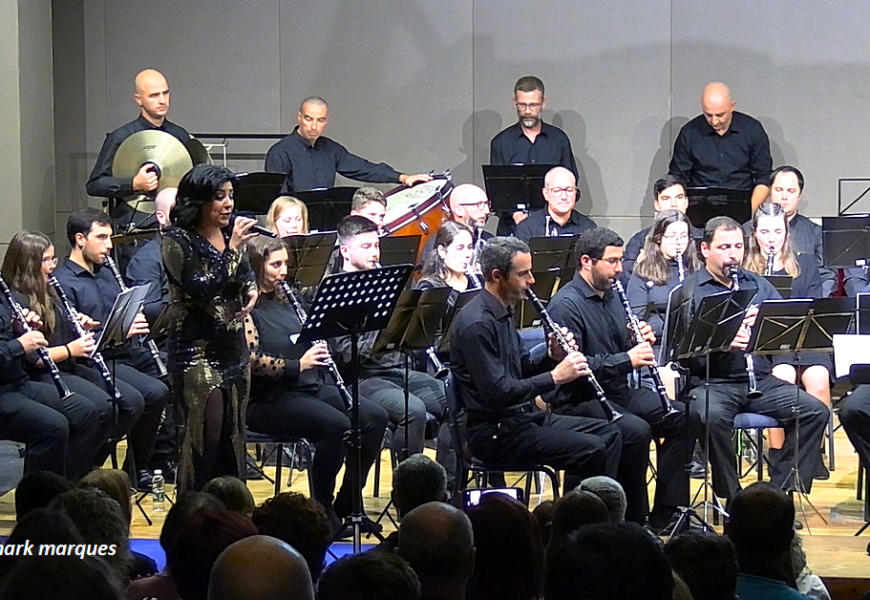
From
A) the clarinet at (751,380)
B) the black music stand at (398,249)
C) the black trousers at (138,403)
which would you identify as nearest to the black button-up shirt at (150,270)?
the black trousers at (138,403)

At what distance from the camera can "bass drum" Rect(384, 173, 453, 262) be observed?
8.02 metres

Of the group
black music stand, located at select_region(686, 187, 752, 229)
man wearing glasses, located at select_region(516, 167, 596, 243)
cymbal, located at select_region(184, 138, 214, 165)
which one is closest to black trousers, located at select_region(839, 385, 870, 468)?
black music stand, located at select_region(686, 187, 752, 229)

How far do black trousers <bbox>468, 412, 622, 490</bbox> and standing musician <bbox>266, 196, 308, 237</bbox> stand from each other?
178 centimetres

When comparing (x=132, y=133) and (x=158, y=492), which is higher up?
(x=132, y=133)

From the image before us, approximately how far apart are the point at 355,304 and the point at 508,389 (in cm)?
81

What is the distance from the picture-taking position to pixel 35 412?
18.0ft

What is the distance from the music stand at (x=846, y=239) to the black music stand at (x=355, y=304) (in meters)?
3.10

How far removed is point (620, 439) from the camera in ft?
17.6

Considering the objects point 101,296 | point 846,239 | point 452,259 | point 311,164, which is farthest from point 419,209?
point 846,239

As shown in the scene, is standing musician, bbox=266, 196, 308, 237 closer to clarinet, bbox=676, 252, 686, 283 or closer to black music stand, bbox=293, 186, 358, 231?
black music stand, bbox=293, 186, 358, 231

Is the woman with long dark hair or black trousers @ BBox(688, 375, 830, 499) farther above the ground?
the woman with long dark hair

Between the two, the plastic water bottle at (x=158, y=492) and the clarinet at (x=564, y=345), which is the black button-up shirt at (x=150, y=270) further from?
the clarinet at (x=564, y=345)

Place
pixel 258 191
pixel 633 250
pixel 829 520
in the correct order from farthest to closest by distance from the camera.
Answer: pixel 633 250, pixel 258 191, pixel 829 520

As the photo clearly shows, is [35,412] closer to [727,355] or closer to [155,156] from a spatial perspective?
[155,156]
